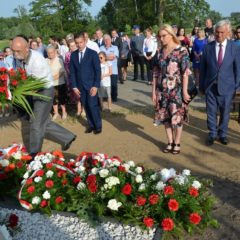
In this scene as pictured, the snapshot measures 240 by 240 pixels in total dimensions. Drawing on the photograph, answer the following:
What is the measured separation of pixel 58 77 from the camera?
25.2ft

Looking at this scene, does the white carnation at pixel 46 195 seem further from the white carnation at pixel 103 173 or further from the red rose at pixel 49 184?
the white carnation at pixel 103 173

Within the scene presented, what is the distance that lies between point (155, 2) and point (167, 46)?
127 ft

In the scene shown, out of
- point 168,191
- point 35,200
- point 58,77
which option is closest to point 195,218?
point 168,191

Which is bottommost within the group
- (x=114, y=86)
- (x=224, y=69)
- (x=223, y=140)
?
(x=223, y=140)

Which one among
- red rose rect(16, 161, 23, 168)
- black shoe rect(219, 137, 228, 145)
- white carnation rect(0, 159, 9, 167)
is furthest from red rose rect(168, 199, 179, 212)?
black shoe rect(219, 137, 228, 145)

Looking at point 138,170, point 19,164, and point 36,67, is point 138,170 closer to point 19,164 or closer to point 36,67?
point 19,164

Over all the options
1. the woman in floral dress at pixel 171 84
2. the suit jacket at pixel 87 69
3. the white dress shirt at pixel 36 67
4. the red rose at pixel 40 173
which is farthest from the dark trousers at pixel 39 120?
the red rose at pixel 40 173

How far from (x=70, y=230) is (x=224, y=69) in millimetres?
3403

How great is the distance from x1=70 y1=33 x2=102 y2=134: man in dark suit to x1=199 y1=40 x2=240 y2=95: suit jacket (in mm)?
1919

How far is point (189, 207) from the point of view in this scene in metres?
3.43

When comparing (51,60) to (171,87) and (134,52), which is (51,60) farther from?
(134,52)

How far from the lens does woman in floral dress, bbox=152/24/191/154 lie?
5.08 metres

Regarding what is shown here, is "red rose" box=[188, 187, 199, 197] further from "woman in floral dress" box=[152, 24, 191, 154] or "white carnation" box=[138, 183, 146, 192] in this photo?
"woman in floral dress" box=[152, 24, 191, 154]

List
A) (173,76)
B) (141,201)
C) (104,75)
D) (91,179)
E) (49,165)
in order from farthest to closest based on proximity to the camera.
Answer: (104,75)
(173,76)
(49,165)
(91,179)
(141,201)
